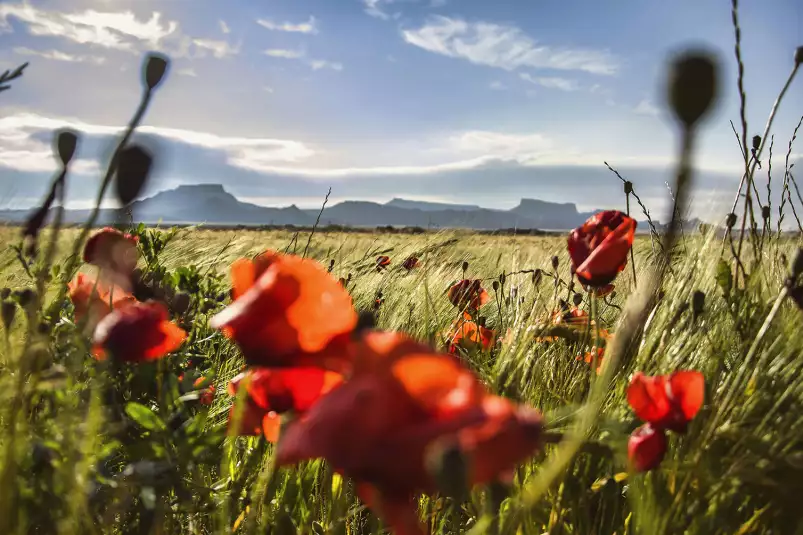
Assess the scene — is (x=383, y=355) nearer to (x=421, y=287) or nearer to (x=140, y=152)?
(x=140, y=152)

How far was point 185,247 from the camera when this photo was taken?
2539mm

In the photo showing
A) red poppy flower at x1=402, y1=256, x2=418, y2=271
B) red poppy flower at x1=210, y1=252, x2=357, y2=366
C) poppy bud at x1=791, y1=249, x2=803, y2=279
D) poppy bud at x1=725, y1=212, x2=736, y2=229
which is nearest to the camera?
red poppy flower at x1=210, y1=252, x2=357, y2=366

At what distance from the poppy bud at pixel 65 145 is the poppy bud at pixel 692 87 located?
52 centimetres

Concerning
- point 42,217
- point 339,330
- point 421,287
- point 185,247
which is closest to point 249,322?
point 339,330

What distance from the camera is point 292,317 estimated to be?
415mm

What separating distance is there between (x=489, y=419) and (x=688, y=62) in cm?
23

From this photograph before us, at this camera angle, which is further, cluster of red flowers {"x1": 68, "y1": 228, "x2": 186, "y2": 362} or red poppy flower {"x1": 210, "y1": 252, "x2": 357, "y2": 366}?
cluster of red flowers {"x1": 68, "y1": 228, "x2": 186, "y2": 362}

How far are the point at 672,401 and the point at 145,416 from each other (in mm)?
527

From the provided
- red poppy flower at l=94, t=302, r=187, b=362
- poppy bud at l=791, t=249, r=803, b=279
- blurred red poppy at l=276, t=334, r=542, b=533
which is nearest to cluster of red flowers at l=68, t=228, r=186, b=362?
red poppy flower at l=94, t=302, r=187, b=362

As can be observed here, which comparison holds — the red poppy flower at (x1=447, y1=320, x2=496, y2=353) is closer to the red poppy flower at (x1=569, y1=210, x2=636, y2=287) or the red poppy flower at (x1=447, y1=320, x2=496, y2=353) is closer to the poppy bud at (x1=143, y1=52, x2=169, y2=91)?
the red poppy flower at (x1=569, y1=210, x2=636, y2=287)

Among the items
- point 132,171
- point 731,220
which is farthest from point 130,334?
point 731,220

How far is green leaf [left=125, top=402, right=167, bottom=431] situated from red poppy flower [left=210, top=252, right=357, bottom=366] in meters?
0.24

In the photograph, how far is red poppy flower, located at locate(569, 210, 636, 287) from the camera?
2.54ft

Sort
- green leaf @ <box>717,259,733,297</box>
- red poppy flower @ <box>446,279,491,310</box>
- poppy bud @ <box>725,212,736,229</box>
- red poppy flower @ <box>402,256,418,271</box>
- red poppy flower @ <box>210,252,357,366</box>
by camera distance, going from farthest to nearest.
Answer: red poppy flower @ <box>402,256,418,271</box>
red poppy flower @ <box>446,279,491,310</box>
poppy bud @ <box>725,212,736,229</box>
green leaf @ <box>717,259,733,297</box>
red poppy flower @ <box>210,252,357,366</box>
